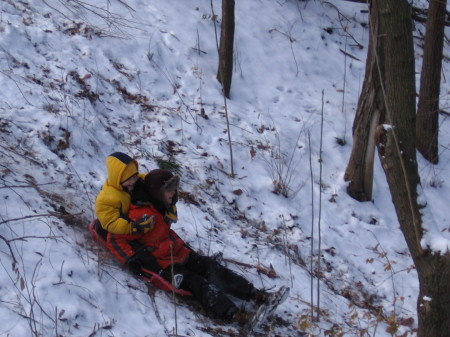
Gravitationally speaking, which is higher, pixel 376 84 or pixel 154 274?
pixel 376 84

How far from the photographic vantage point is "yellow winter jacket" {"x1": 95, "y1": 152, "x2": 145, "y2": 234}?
4930 millimetres

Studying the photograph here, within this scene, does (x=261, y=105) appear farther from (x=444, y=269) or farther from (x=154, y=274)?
(x=444, y=269)

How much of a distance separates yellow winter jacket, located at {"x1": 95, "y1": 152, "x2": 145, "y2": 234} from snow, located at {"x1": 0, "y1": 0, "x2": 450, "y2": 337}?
0.28 meters

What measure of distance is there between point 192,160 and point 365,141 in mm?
2007

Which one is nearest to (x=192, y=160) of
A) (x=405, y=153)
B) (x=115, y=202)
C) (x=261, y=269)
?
(x=261, y=269)

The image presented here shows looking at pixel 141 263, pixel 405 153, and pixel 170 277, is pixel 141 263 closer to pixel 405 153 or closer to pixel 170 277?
pixel 170 277

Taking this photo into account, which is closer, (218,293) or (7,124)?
(218,293)

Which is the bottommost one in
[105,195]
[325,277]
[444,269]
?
[325,277]

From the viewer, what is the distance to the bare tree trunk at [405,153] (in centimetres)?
331

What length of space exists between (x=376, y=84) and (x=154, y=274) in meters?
3.46

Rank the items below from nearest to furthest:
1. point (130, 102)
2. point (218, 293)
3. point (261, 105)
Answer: point (218, 293)
point (130, 102)
point (261, 105)

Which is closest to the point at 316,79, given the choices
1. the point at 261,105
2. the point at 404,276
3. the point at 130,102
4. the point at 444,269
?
the point at 261,105

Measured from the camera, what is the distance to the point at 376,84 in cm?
703

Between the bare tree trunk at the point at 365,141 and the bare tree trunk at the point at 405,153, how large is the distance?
3.80 metres
